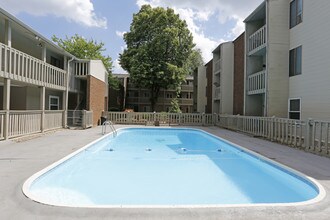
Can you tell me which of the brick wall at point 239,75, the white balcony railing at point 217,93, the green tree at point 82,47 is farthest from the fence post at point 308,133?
the green tree at point 82,47

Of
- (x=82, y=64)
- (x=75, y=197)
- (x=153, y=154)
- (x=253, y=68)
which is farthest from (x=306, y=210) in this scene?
(x=82, y=64)

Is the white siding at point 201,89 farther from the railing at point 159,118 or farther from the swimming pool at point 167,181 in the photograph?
the swimming pool at point 167,181

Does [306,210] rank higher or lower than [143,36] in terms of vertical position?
lower

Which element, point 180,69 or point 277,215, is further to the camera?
point 180,69

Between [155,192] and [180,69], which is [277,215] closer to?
[155,192]

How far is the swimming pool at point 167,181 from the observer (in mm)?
5566

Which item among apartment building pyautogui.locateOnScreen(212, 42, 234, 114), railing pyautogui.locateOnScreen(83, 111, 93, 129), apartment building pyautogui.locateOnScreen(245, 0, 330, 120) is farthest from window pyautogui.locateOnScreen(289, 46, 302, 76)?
railing pyautogui.locateOnScreen(83, 111, 93, 129)

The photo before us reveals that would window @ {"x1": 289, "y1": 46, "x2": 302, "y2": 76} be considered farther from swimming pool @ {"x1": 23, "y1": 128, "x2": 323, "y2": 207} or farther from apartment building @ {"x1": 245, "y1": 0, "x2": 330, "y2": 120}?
swimming pool @ {"x1": 23, "y1": 128, "x2": 323, "y2": 207}

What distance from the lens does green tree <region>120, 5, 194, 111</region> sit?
2897 cm

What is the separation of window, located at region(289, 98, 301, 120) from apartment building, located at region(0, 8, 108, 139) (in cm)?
1303

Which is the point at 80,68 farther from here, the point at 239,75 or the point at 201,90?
the point at 201,90

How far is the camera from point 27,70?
503 inches

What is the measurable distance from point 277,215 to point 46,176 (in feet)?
16.5

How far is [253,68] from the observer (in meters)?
18.4
